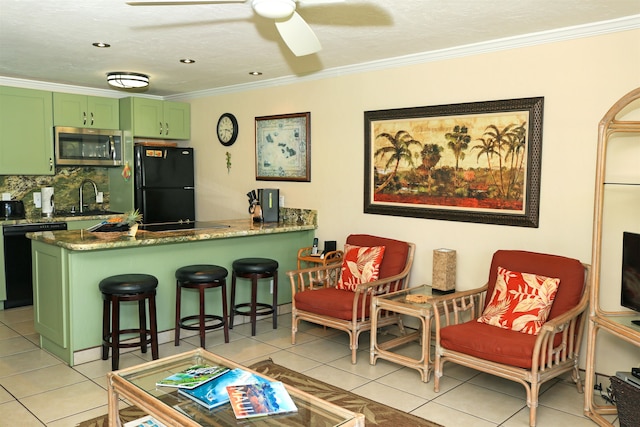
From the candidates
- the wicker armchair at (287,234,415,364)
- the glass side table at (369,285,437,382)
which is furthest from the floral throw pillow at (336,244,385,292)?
the glass side table at (369,285,437,382)

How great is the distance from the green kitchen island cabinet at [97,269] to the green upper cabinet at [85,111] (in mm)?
2152

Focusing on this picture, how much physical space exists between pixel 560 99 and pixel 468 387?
2139 mm

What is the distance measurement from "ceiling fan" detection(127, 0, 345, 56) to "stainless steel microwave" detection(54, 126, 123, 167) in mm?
3932

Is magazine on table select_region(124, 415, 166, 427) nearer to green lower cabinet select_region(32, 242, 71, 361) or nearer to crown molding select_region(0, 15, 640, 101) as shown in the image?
green lower cabinet select_region(32, 242, 71, 361)

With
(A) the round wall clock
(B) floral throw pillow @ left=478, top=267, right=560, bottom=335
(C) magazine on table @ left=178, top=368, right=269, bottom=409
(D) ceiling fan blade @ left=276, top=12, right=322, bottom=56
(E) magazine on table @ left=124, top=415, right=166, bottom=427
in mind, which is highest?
(D) ceiling fan blade @ left=276, top=12, right=322, bottom=56

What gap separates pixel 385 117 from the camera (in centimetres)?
473

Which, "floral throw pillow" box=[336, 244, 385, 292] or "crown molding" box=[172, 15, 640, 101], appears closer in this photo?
"crown molding" box=[172, 15, 640, 101]

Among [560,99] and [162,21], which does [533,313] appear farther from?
[162,21]

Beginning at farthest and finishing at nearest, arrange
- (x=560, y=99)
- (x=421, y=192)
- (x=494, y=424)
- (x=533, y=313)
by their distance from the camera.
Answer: (x=421, y=192) → (x=560, y=99) → (x=533, y=313) → (x=494, y=424)

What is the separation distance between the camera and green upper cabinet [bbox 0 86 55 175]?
5.60m

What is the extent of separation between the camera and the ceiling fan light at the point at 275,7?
8.13 feet

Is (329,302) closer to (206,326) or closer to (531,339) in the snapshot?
(206,326)

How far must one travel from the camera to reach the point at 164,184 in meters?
6.44

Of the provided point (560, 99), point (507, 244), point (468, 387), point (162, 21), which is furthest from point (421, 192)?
point (162, 21)
